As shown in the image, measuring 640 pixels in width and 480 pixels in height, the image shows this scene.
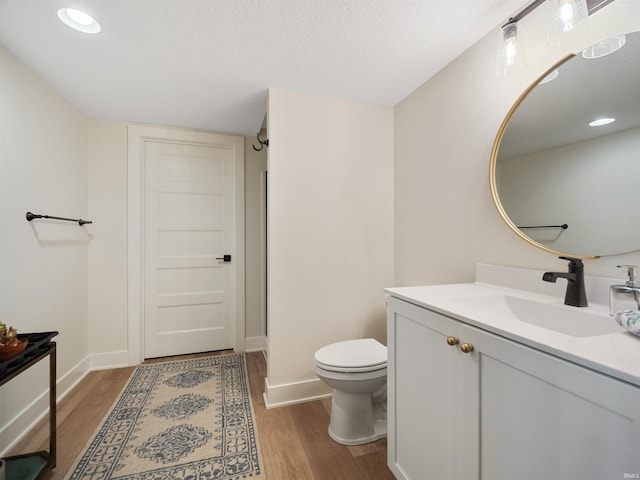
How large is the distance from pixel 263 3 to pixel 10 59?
4.99 feet

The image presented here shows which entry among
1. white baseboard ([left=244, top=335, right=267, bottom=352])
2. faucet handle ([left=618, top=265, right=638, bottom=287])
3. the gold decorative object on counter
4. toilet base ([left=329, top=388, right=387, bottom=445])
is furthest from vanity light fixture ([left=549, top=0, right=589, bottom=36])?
white baseboard ([left=244, top=335, right=267, bottom=352])

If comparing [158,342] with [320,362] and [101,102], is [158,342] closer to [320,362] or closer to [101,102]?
[320,362]

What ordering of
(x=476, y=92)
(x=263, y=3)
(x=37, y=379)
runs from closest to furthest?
(x=263, y=3) < (x=476, y=92) < (x=37, y=379)

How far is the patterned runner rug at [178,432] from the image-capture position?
1.38 metres

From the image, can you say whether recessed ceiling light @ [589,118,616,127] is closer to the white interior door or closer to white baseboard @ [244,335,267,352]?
the white interior door

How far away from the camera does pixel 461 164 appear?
1594mm

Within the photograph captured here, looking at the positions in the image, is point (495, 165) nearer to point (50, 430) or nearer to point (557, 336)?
point (557, 336)

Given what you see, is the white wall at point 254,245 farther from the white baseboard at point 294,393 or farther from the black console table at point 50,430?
the black console table at point 50,430

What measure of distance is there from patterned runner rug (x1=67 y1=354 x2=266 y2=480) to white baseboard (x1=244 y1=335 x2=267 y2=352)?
1.64 ft

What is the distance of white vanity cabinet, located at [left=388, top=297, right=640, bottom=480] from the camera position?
21.1 inches

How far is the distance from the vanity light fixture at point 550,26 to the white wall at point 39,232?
253 cm

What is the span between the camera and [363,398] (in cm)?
160

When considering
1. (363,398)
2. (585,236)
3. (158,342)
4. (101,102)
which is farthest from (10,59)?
(585,236)

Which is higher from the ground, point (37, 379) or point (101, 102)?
point (101, 102)
